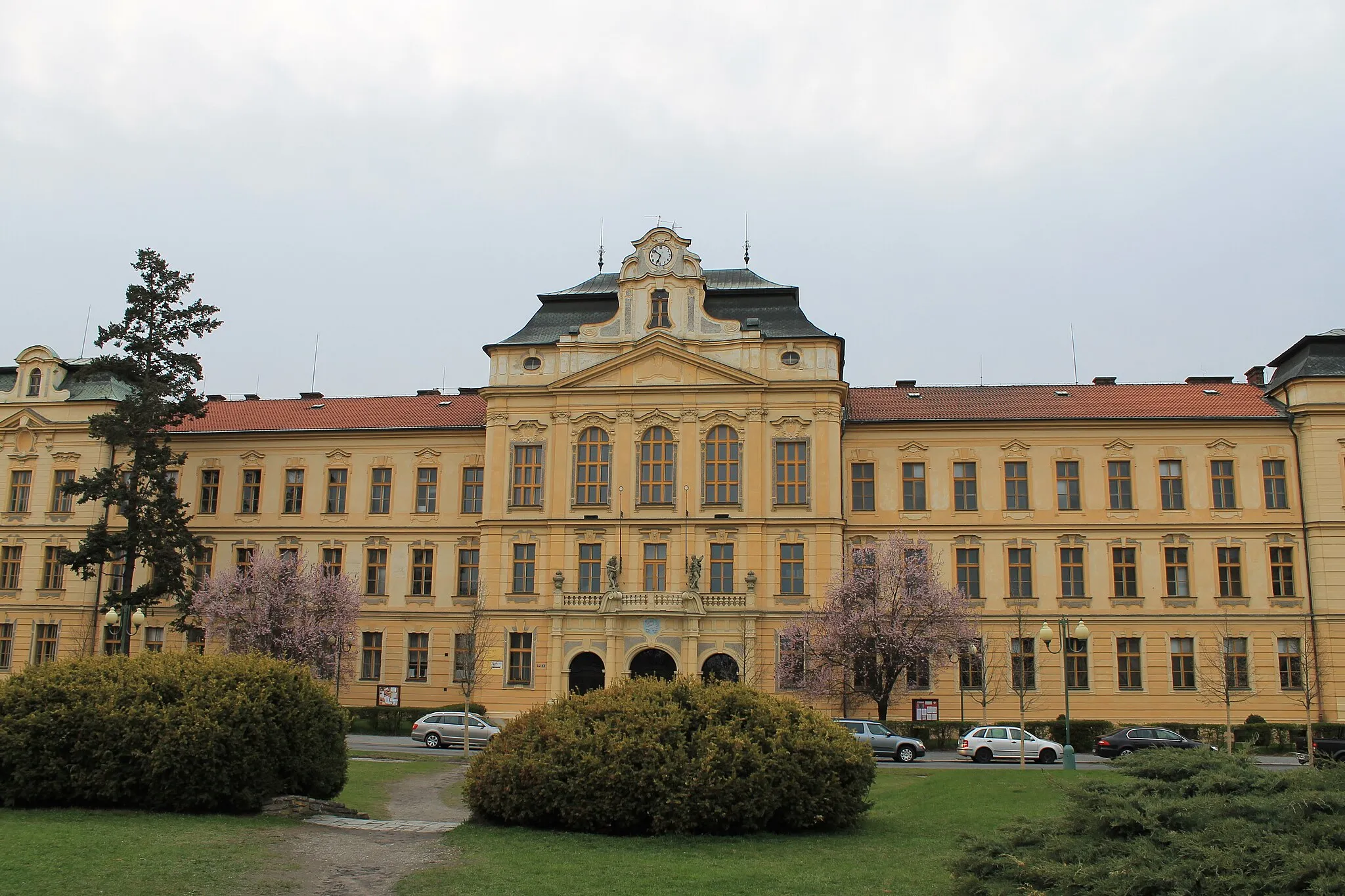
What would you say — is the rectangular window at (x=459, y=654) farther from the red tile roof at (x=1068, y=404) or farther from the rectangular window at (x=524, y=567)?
the red tile roof at (x=1068, y=404)

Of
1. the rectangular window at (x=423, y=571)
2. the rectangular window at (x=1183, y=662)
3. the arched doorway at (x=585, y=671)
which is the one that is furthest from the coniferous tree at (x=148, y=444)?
the rectangular window at (x=1183, y=662)

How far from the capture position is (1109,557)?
50.4 meters

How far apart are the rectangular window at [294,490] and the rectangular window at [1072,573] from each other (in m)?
36.2

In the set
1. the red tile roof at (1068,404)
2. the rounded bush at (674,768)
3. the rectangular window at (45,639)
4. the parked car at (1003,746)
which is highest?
the red tile roof at (1068,404)

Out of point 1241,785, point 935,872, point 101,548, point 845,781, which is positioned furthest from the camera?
point 101,548

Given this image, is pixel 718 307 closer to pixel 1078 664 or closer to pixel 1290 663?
pixel 1078 664

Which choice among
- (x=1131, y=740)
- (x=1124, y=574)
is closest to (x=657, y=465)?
(x=1124, y=574)

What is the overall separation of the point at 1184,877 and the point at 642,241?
144 ft

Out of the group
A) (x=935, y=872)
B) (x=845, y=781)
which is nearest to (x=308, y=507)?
(x=845, y=781)

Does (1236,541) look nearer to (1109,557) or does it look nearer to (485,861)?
(1109,557)

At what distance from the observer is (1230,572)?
49.8 m

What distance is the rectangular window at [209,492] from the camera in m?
56.7

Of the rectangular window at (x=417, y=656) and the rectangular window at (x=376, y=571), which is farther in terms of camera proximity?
the rectangular window at (x=376, y=571)

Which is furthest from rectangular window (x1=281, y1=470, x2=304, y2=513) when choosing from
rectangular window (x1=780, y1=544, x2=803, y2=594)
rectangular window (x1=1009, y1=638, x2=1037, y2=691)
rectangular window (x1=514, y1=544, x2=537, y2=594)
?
rectangular window (x1=1009, y1=638, x2=1037, y2=691)
